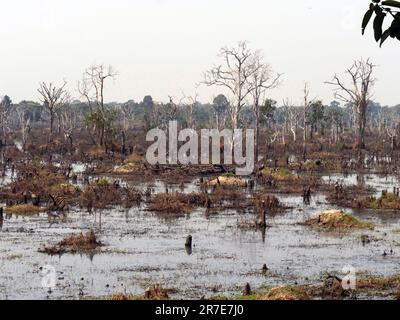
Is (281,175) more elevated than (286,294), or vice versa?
(281,175)

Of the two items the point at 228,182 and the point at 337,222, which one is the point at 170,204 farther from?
the point at 228,182

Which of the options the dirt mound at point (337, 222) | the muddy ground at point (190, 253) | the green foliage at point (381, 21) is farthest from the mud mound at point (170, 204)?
the green foliage at point (381, 21)

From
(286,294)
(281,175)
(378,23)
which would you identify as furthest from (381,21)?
(281,175)

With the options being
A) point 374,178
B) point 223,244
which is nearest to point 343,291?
point 223,244

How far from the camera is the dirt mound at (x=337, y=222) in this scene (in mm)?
20703

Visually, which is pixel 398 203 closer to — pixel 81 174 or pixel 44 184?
pixel 44 184

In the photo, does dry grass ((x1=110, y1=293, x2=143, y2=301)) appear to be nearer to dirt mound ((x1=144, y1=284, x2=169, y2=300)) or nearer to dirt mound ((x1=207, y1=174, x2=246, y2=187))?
dirt mound ((x1=144, y1=284, x2=169, y2=300))

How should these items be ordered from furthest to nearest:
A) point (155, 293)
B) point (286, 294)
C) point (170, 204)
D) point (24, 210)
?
point (170, 204)
point (24, 210)
point (155, 293)
point (286, 294)

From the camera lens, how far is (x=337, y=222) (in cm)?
2078

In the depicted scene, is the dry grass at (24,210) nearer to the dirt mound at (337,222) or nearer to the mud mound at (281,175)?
the dirt mound at (337,222)

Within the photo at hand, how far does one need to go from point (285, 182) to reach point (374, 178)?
5985 mm

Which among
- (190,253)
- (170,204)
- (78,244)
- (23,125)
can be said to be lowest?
(190,253)

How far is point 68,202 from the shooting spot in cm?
2506

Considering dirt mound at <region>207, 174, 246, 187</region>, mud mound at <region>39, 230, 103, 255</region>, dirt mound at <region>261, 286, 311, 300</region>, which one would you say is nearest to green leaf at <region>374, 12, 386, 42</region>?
dirt mound at <region>261, 286, 311, 300</region>
